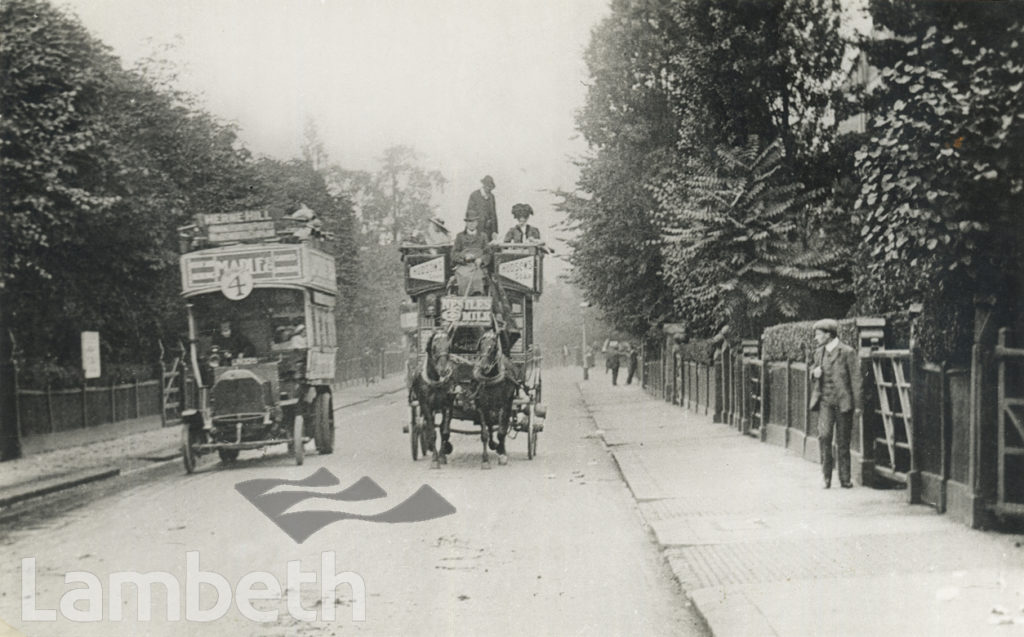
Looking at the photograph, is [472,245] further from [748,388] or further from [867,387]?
[748,388]

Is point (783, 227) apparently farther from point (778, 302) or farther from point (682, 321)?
point (682, 321)

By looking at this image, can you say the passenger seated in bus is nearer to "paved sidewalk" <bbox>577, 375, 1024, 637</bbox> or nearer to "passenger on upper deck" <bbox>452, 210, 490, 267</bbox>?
"passenger on upper deck" <bbox>452, 210, 490, 267</bbox>

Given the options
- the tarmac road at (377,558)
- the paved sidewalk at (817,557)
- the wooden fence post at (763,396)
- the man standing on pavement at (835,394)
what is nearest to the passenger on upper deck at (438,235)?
the tarmac road at (377,558)

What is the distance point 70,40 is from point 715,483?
9.14m

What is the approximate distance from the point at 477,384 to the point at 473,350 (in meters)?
1.03

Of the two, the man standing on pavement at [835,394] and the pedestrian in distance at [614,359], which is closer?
the man standing on pavement at [835,394]

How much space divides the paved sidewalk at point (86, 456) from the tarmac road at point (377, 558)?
0.79 metres

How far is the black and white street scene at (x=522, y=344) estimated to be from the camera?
23.4ft

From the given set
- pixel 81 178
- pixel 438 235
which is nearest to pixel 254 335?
pixel 438 235

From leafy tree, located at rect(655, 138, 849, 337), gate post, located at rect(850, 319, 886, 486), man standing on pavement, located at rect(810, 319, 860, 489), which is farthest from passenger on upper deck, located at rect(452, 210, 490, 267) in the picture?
gate post, located at rect(850, 319, 886, 486)

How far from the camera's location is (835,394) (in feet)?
35.5

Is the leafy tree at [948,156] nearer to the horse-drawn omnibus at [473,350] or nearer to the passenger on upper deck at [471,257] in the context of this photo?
the horse-drawn omnibus at [473,350]

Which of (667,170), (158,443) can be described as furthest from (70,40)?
(667,170)

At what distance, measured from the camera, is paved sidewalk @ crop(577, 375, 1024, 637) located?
228 inches
